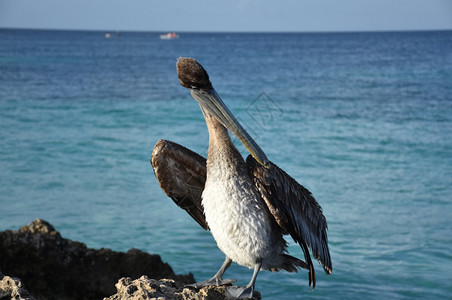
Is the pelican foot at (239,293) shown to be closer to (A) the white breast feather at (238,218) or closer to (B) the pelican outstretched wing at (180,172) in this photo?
(A) the white breast feather at (238,218)

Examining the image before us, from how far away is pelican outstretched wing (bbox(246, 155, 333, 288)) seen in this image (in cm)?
370

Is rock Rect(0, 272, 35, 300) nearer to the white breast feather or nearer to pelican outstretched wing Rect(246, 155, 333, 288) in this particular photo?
the white breast feather

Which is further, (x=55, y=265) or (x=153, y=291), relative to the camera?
(x=55, y=265)

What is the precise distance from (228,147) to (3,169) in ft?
35.9

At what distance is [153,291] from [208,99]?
4.32 ft

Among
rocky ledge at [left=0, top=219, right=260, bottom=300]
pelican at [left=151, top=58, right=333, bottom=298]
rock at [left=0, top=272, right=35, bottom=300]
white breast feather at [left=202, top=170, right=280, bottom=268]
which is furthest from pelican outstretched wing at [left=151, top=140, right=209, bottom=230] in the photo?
rock at [left=0, top=272, right=35, bottom=300]

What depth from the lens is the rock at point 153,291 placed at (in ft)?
11.0

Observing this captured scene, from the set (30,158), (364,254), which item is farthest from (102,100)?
(364,254)

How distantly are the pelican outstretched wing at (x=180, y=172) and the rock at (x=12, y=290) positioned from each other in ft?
3.83

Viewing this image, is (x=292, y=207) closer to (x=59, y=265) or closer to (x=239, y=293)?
(x=239, y=293)

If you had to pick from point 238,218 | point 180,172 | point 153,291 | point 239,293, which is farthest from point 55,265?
point 238,218

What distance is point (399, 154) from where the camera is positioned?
48.0ft

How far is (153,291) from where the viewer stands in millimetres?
3385

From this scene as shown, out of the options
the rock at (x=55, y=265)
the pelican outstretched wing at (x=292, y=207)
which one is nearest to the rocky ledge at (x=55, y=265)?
the rock at (x=55, y=265)
